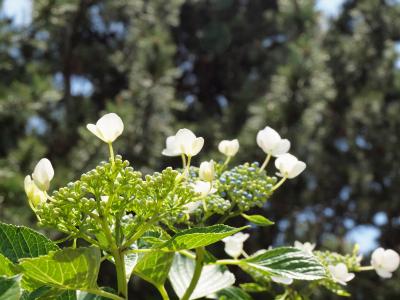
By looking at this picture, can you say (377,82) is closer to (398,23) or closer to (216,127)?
(398,23)

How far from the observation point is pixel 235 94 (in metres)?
4.39

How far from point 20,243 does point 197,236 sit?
0.10 metres

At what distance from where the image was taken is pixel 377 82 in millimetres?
4414

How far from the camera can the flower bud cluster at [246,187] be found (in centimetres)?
36

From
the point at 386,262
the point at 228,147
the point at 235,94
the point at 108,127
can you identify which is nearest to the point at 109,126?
the point at 108,127

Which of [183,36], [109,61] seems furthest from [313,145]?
[183,36]

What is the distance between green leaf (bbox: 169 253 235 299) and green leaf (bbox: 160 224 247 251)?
108mm

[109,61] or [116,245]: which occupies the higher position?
[109,61]

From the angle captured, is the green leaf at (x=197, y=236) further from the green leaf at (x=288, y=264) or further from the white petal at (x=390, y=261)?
the white petal at (x=390, y=261)

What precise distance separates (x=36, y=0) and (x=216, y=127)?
1631 millimetres

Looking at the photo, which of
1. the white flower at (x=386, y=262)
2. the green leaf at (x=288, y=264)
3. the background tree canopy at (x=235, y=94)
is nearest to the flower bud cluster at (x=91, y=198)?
the green leaf at (x=288, y=264)

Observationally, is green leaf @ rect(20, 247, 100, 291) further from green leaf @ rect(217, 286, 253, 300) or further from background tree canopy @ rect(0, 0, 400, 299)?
background tree canopy @ rect(0, 0, 400, 299)

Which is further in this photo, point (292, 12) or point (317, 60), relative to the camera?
point (292, 12)

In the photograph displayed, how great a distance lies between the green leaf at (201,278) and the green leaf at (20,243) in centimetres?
12
